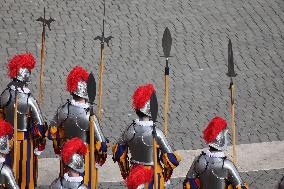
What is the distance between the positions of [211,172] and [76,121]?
203 centimetres

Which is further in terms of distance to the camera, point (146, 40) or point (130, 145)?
point (146, 40)

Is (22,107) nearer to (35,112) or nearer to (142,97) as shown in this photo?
(35,112)

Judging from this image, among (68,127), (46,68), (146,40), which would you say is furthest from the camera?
(146,40)

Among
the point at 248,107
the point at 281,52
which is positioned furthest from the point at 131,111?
the point at 281,52

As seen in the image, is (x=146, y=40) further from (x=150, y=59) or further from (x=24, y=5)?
(x=24, y=5)

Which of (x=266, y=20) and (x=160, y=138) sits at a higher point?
(x=266, y=20)

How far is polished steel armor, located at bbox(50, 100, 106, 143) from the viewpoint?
452 inches

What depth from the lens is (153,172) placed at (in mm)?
10828

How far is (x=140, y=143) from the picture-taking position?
11.0 metres

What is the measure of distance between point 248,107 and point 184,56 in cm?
228

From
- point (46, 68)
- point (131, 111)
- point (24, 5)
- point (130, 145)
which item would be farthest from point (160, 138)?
point (24, 5)

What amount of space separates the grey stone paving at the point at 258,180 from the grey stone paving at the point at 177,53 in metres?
1.07

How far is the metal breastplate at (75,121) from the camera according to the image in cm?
1149

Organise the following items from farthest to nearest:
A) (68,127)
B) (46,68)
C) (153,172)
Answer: (46,68) → (68,127) → (153,172)
